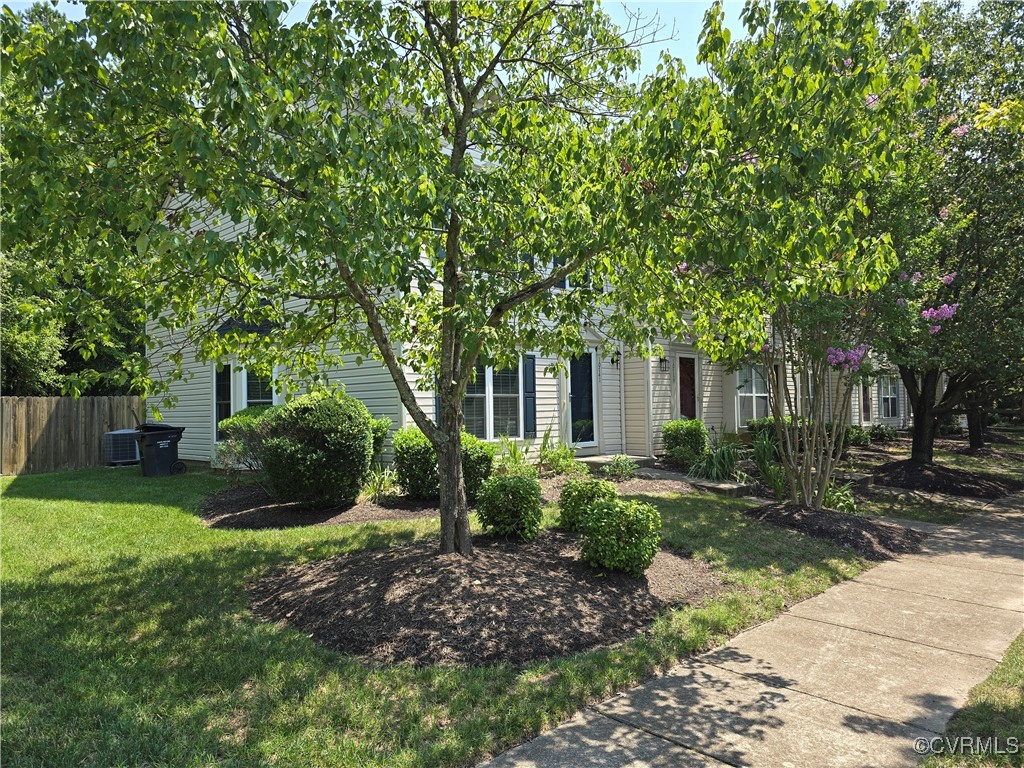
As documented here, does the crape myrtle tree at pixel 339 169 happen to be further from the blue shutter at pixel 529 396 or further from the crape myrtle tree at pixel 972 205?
the crape myrtle tree at pixel 972 205

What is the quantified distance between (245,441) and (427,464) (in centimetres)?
292

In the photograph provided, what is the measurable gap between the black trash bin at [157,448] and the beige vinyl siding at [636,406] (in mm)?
9536

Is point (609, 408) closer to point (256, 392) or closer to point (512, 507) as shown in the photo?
point (256, 392)

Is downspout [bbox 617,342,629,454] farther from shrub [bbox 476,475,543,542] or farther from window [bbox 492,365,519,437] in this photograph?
shrub [bbox 476,475,543,542]

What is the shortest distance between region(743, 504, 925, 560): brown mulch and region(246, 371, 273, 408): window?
9466mm

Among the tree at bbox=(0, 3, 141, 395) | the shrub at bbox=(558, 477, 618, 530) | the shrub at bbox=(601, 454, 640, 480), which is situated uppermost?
the tree at bbox=(0, 3, 141, 395)

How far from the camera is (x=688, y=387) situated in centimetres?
1631

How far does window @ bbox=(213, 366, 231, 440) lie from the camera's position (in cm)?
1419

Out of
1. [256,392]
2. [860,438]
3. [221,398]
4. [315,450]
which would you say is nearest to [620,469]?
[315,450]

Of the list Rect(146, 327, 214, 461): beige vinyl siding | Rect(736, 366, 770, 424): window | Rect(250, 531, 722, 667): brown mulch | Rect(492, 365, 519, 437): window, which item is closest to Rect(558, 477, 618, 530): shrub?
Rect(250, 531, 722, 667): brown mulch

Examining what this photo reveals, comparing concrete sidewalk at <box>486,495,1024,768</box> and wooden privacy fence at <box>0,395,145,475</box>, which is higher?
wooden privacy fence at <box>0,395,145,475</box>

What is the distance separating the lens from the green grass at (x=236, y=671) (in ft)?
9.99

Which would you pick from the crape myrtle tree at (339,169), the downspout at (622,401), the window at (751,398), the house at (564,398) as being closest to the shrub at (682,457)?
the house at (564,398)

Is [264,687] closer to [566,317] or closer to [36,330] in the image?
[36,330]
